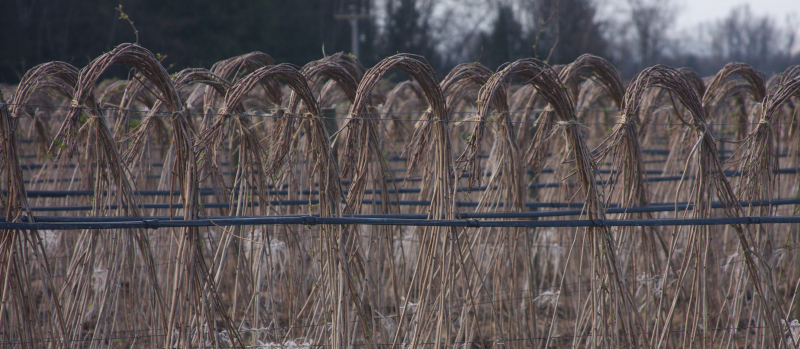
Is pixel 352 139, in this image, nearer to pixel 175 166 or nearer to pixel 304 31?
pixel 175 166

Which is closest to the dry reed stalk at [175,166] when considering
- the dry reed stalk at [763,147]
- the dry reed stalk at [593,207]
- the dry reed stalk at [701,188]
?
the dry reed stalk at [593,207]

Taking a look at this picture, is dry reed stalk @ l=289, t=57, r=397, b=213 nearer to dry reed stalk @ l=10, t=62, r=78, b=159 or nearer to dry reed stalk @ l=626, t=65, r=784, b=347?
dry reed stalk @ l=10, t=62, r=78, b=159

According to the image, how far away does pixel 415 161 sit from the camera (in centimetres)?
282

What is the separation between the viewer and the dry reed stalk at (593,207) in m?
2.68

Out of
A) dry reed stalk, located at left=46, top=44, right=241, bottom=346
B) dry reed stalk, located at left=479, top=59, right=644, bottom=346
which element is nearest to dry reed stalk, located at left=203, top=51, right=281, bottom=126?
dry reed stalk, located at left=46, top=44, right=241, bottom=346

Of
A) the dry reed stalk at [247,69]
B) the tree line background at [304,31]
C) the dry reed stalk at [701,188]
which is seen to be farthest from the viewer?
the tree line background at [304,31]

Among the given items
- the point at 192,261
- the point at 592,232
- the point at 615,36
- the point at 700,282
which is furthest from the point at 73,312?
the point at 615,36

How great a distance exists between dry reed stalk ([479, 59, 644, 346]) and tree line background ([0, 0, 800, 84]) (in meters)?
7.25

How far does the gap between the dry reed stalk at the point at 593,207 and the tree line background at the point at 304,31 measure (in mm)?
7247

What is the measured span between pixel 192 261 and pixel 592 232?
1871mm

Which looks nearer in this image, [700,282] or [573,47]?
[700,282]

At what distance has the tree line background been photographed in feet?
46.9

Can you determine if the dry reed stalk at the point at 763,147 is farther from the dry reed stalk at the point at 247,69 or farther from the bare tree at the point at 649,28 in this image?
the bare tree at the point at 649,28

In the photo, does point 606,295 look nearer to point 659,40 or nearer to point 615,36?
point 615,36
